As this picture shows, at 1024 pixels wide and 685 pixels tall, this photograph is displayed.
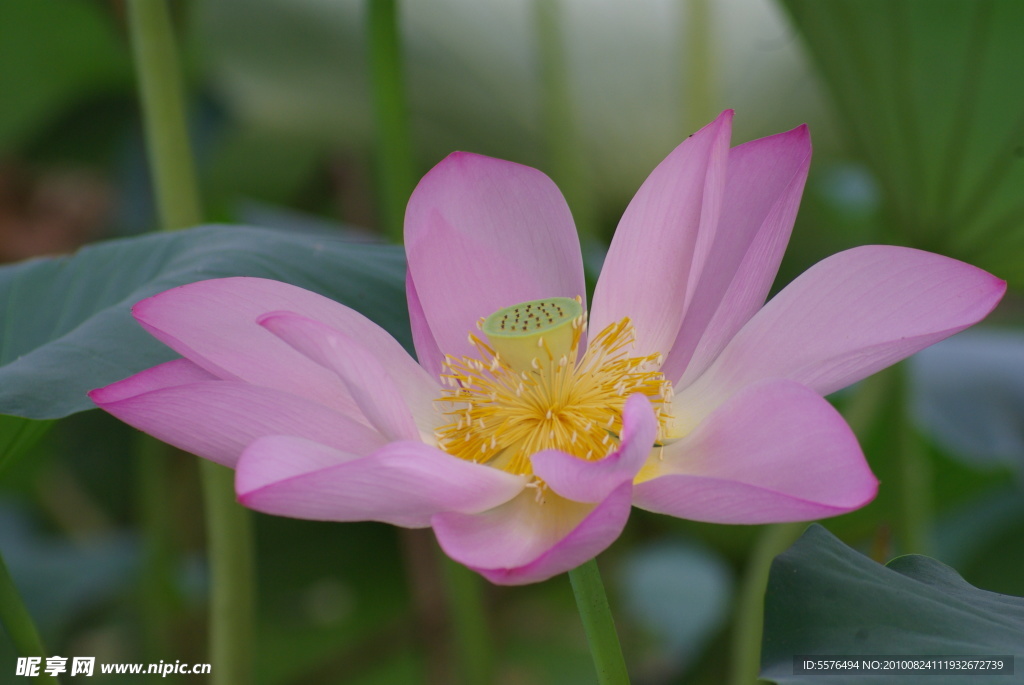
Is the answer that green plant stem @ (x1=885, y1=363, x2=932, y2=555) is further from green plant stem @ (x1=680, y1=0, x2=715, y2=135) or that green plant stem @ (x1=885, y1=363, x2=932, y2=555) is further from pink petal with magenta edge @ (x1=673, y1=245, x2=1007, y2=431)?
green plant stem @ (x1=680, y1=0, x2=715, y2=135)

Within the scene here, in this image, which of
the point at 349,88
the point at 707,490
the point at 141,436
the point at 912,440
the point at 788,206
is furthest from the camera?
the point at 349,88

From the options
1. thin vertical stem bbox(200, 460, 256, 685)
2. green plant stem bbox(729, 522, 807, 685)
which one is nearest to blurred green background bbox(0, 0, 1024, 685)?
green plant stem bbox(729, 522, 807, 685)

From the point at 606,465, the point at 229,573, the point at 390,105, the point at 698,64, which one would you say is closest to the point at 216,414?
the point at 606,465

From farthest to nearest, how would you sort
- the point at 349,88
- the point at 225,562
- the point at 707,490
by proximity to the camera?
the point at 349,88 → the point at 225,562 → the point at 707,490

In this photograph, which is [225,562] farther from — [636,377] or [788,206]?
[788,206]

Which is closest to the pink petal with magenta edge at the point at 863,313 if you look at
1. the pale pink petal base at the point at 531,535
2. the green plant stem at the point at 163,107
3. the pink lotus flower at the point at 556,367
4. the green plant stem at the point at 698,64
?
the pink lotus flower at the point at 556,367

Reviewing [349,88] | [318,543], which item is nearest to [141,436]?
[318,543]
